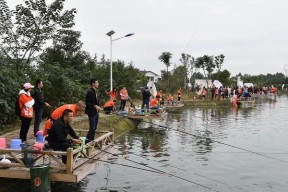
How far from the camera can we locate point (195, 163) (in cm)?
1262

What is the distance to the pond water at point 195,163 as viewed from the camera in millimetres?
10016

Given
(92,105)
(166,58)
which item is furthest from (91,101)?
(166,58)

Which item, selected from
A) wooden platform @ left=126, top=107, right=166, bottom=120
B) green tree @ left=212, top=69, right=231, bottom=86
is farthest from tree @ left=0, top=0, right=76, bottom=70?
green tree @ left=212, top=69, right=231, bottom=86

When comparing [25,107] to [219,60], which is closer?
[25,107]

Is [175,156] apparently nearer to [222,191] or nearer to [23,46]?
[222,191]

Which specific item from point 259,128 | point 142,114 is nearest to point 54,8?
point 142,114

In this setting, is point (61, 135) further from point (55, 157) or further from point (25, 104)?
point (25, 104)

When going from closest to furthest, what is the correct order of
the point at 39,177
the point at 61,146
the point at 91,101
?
the point at 39,177 < the point at 61,146 < the point at 91,101

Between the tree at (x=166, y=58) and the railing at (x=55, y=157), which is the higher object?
the tree at (x=166, y=58)

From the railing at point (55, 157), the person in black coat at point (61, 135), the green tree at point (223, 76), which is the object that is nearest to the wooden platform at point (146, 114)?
the railing at point (55, 157)

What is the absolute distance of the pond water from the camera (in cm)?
1002

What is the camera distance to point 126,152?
14453mm

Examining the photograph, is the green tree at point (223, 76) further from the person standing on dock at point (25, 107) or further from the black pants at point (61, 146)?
the black pants at point (61, 146)

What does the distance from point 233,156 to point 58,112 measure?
7.10m
